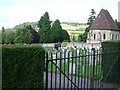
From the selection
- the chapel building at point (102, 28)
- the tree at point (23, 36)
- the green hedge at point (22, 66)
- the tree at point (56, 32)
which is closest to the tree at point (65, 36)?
the tree at point (56, 32)

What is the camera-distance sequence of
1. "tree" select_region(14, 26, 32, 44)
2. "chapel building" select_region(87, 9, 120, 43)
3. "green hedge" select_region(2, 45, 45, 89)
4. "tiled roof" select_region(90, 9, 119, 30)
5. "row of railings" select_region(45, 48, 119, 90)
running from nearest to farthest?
"green hedge" select_region(2, 45, 45, 89) < "row of railings" select_region(45, 48, 119, 90) < "tree" select_region(14, 26, 32, 44) < "tiled roof" select_region(90, 9, 119, 30) < "chapel building" select_region(87, 9, 120, 43)

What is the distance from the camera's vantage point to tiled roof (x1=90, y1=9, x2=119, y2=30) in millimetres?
73875

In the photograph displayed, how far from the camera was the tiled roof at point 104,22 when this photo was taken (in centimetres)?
7388

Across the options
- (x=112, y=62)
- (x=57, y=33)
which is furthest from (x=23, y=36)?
(x=112, y=62)

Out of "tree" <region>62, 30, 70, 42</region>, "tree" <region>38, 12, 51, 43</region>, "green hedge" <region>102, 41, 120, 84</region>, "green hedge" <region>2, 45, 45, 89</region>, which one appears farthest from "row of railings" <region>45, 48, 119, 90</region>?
"tree" <region>62, 30, 70, 42</region>

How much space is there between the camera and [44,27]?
254 feet

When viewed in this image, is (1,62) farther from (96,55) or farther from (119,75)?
(119,75)

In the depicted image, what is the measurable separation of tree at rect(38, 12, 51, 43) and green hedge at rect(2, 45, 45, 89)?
6661 cm

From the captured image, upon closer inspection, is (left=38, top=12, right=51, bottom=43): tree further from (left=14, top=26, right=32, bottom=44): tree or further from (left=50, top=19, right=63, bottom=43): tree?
(left=14, top=26, right=32, bottom=44): tree

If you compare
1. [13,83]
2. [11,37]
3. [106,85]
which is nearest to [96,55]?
[106,85]

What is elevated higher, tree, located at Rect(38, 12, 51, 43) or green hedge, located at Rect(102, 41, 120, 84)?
tree, located at Rect(38, 12, 51, 43)

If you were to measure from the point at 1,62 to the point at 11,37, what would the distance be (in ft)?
183

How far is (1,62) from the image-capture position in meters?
5.22

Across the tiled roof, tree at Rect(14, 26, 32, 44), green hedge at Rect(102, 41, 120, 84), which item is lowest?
green hedge at Rect(102, 41, 120, 84)
